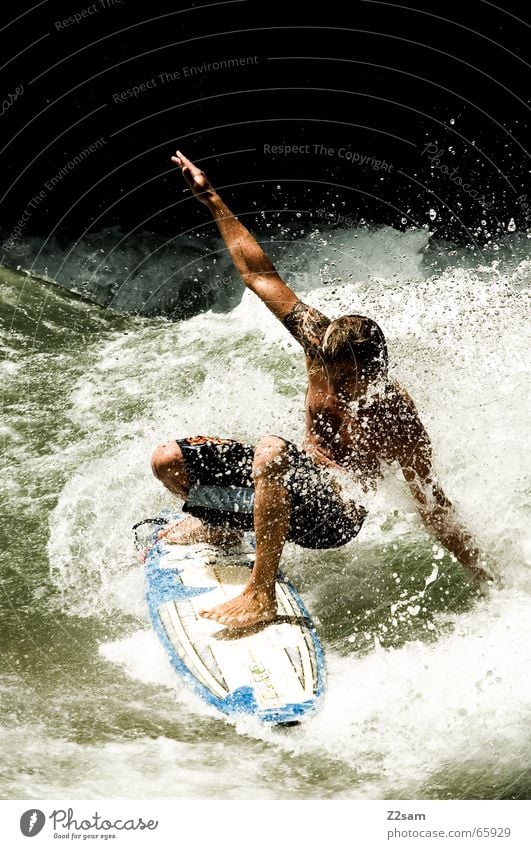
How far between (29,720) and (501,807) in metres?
1.03

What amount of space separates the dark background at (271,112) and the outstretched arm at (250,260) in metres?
3.05

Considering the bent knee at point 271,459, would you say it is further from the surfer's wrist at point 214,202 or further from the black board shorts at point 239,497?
the surfer's wrist at point 214,202

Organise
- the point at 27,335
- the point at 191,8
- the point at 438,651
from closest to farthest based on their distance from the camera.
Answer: the point at 438,651 < the point at 27,335 < the point at 191,8

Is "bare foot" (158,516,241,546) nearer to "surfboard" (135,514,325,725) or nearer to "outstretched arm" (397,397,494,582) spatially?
"surfboard" (135,514,325,725)

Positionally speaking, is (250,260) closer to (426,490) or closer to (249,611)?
(426,490)

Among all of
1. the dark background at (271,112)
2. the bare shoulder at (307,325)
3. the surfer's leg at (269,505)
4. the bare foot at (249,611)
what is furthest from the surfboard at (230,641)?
the dark background at (271,112)

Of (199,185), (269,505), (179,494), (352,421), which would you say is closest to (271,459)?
(269,505)

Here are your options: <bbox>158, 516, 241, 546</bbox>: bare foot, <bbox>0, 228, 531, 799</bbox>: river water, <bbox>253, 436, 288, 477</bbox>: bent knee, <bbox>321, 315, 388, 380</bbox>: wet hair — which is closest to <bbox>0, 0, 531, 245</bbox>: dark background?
<bbox>0, 228, 531, 799</bbox>: river water

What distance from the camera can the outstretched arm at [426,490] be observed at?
1979 millimetres

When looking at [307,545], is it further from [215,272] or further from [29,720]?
[215,272]

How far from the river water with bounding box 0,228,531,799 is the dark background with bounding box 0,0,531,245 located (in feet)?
3.15

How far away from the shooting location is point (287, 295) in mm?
2020

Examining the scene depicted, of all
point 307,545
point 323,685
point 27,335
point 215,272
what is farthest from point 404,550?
point 215,272

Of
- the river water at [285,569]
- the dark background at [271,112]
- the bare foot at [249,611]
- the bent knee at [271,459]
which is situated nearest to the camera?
the river water at [285,569]
